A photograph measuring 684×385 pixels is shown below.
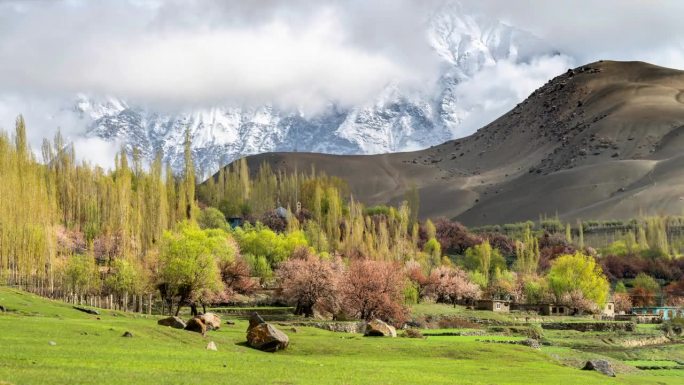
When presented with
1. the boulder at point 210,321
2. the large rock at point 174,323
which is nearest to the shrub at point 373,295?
the boulder at point 210,321

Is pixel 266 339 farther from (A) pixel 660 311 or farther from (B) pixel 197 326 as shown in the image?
(A) pixel 660 311

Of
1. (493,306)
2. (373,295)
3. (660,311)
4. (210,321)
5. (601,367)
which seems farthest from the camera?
(660,311)

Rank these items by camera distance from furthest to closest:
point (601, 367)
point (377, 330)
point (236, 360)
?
point (377, 330) → point (601, 367) → point (236, 360)

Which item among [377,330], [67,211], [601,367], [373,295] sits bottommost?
[601,367]

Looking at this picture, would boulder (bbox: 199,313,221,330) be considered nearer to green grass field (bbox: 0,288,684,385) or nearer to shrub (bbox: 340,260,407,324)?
green grass field (bbox: 0,288,684,385)

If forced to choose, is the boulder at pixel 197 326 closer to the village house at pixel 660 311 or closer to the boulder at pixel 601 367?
the boulder at pixel 601 367

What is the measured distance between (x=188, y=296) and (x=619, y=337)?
4372 cm

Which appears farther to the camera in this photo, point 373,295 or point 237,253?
point 237,253

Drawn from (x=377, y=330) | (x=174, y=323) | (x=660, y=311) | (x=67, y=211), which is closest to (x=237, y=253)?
(x=67, y=211)

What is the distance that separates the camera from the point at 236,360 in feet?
119

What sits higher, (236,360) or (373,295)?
(373,295)

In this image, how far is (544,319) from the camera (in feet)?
347

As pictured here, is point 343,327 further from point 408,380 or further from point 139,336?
point 408,380

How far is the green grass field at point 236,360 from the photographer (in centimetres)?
2867
